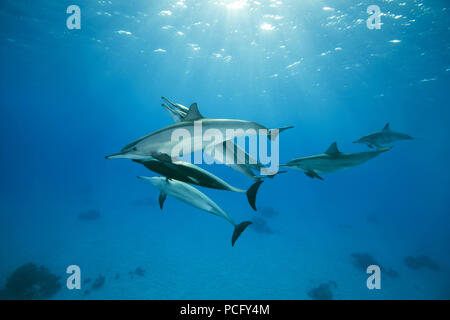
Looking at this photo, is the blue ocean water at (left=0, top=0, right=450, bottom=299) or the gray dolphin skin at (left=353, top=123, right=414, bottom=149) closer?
the gray dolphin skin at (left=353, top=123, right=414, bottom=149)

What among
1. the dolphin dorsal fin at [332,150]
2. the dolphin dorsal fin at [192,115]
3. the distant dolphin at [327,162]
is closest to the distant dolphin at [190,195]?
the dolphin dorsal fin at [192,115]

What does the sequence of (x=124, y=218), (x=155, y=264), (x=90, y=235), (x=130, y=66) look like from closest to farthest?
(x=155, y=264) → (x=90, y=235) → (x=124, y=218) → (x=130, y=66)

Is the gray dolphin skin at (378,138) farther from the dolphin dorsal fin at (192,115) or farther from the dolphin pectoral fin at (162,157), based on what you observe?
the dolphin pectoral fin at (162,157)

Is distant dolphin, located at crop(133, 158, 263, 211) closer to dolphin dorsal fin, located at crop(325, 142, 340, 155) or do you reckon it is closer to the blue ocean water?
dolphin dorsal fin, located at crop(325, 142, 340, 155)

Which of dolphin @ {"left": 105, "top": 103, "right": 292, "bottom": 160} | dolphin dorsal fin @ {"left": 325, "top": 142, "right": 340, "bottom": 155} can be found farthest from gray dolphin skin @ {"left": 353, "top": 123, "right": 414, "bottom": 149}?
dolphin @ {"left": 105, "top": 103, "right": 292, "bottom": 160}

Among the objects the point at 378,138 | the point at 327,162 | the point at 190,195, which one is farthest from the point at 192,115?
the point at 378,138

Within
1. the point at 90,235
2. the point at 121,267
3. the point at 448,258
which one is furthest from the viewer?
the point at 448,258

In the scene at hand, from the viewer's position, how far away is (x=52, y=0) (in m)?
17.2

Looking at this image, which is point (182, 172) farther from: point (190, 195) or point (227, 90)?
point (227, 90)

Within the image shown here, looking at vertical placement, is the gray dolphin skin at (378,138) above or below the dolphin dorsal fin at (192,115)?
above

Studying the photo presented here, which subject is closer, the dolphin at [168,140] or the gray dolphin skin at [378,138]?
the dolphin at [168,140]

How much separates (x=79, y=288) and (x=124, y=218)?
1488 centimetres
